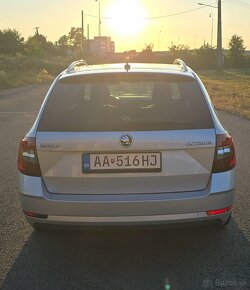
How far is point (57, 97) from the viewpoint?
403cm

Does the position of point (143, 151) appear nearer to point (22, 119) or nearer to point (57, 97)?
point (57, 97)

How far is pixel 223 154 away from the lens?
12.3 feet

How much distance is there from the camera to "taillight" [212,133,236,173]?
370cm

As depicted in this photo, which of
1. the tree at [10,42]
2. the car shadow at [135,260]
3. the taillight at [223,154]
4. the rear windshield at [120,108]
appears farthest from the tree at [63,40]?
the taillight at [223,154]

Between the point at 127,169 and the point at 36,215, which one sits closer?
the point at 127,169

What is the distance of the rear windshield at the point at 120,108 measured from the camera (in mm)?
3699

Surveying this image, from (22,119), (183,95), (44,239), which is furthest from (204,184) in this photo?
(22,119)

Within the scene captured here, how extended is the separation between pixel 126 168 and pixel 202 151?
58 centimetres

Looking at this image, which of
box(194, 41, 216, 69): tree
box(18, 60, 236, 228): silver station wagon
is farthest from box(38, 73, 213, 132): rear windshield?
box(194, 41, 216, 69): tree

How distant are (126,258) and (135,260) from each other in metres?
0.08

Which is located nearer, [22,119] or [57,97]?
[57,97]

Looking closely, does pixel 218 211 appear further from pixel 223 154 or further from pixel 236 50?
pixel 236 50

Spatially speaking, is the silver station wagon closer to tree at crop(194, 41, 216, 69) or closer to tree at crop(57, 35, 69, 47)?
tree at crop(194, 41, 216, 69)

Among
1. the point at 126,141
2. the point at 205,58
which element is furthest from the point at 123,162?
the point at 205,58
